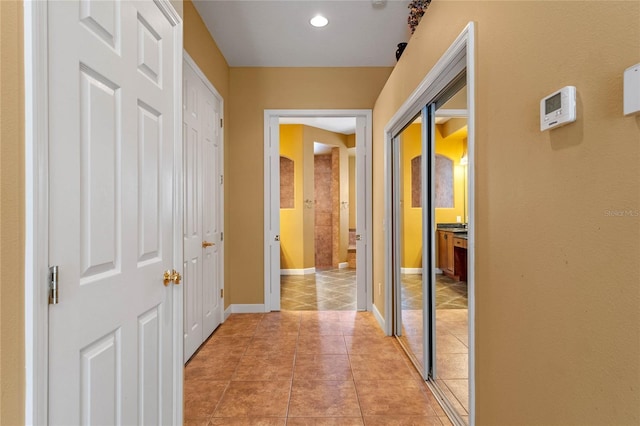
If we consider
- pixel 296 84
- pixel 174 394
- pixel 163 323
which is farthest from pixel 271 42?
pixel 174 394

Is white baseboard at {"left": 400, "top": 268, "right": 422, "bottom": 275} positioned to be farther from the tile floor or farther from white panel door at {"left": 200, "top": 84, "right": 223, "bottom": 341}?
white panel door at {"left": 200, "top": 84, "right": 223, "bottom": 341}


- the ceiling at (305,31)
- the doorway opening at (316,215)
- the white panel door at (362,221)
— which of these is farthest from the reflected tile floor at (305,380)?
the ceiling at (305,31)

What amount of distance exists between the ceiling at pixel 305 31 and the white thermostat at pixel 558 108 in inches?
89.0

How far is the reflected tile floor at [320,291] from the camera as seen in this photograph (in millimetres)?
4137

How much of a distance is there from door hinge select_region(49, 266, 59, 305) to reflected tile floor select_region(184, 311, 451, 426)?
53.8 inches

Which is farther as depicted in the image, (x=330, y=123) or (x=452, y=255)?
(x=330, y=123)

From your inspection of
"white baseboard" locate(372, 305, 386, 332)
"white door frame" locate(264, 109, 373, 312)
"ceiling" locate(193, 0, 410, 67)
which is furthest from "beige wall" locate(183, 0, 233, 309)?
"white baseboard" locate(372, 305, 386, 332)

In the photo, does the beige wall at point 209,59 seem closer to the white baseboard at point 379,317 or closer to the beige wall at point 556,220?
the white baseboard at point 379,317

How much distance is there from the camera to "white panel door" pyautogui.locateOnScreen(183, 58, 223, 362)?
263 centimetres

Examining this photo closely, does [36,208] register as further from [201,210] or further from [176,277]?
[201,210]

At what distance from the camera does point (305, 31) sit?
314 centimetres

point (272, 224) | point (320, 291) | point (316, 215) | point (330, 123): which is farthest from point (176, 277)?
point (316, 215)

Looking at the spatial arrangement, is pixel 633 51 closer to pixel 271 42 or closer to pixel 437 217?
pixel 437 217
